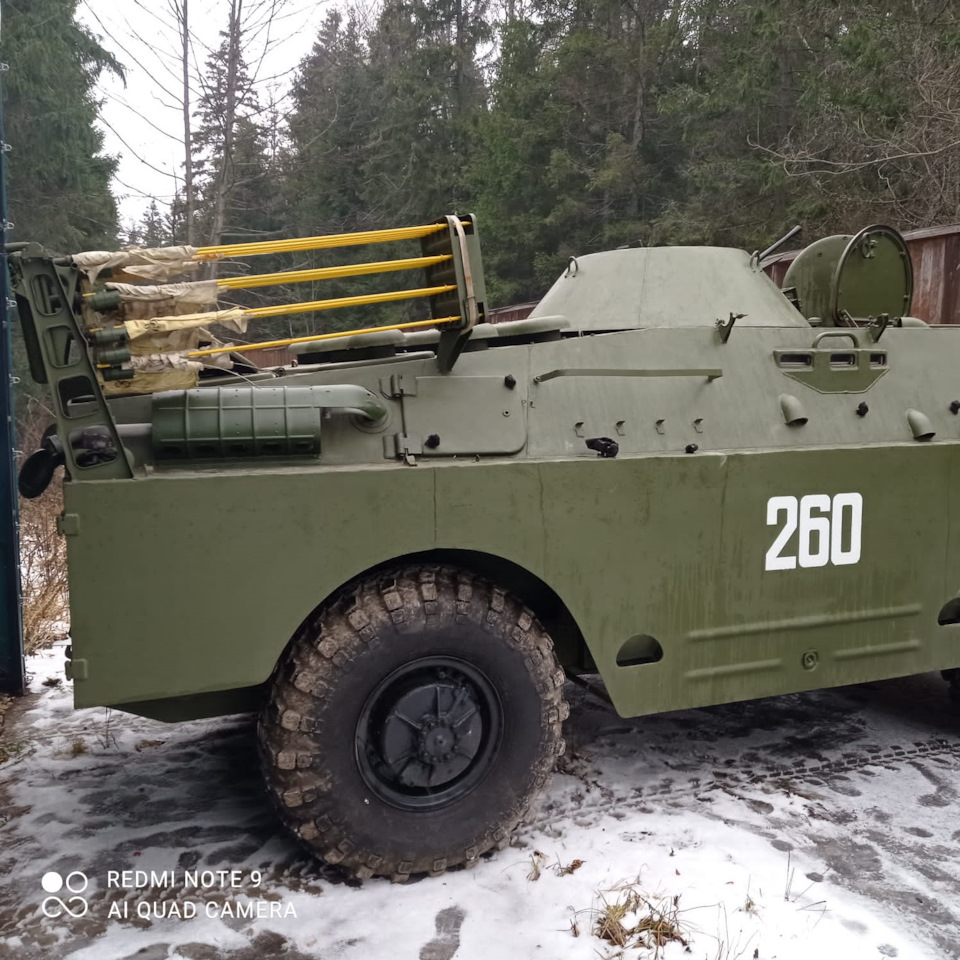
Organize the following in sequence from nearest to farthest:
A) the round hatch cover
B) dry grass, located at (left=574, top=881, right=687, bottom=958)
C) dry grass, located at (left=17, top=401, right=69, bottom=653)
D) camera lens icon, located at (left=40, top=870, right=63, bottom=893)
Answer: dry grass, located at (left=574, top=881, right=687, bottom=958) < camera lens icon, located at (left=40, top=870, right=63, bottom=893) < the round hatch cover < dry grass, located at (left=17, top=401, right=69, bottom=653)

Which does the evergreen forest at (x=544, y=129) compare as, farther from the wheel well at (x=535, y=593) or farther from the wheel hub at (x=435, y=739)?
the wheel hub at (x=435, y=739)

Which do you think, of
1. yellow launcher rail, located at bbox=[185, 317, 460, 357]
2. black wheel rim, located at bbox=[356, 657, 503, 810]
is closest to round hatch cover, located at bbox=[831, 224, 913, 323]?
yellow launcher rail, located at bbox=[185, 317, 460, 357]

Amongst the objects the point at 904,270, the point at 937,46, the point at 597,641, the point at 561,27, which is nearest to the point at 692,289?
the point at 904,270

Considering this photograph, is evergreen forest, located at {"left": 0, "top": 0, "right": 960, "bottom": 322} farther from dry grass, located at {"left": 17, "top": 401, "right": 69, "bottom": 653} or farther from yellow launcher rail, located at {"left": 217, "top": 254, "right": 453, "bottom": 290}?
yellow launcher rail, located at {"left": 217, "top": 254, "right": 453, "bottom": 290}

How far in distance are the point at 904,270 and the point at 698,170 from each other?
374 inches

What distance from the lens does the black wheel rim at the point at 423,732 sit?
3148 mm

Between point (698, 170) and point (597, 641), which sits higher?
point (698, 170)

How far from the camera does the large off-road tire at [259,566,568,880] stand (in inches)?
120

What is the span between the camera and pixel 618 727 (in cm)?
453

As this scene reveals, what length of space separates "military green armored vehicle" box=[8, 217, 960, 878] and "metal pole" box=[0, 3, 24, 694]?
1.53 m

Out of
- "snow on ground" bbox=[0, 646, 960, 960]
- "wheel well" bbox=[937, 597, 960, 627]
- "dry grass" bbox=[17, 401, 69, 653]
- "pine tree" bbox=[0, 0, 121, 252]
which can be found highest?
"pine tree" bbox=[0, 0, 121, 252]

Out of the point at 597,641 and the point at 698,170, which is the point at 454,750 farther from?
the point at 698,170

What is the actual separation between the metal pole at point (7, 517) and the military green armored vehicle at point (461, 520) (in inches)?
60.2

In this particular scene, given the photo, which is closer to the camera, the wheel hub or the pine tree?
the wheel hub
